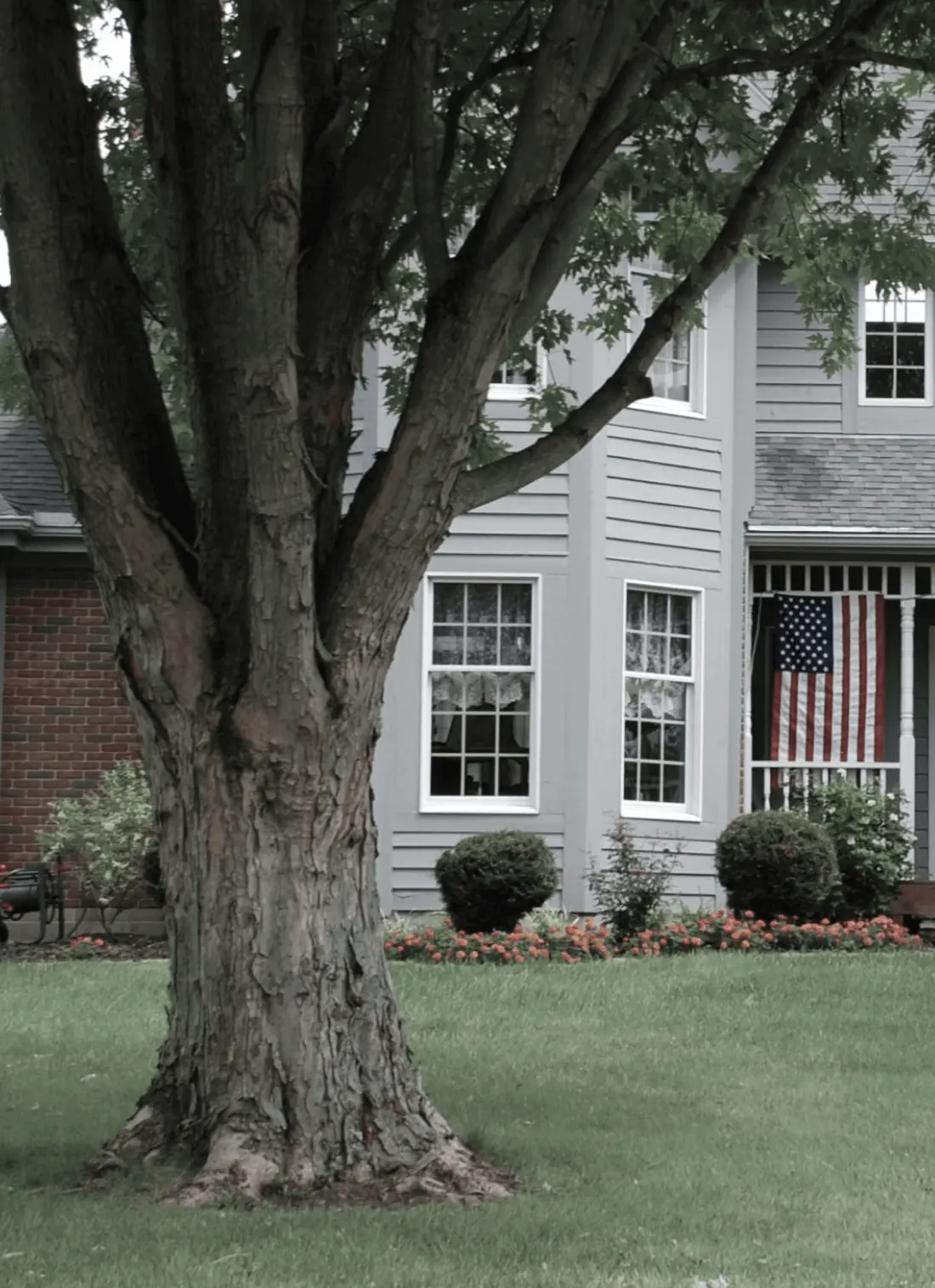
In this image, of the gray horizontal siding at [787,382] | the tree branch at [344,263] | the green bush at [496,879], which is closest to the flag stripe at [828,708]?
the gray horizontal siding at [787,382]

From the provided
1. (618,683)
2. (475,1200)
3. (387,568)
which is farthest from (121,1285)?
(618,683)

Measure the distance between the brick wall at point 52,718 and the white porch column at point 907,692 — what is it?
272 inches

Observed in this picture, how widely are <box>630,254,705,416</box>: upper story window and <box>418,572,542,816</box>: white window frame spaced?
89.3 inches

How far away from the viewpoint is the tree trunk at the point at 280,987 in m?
5.89

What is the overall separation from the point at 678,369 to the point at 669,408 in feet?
1.80

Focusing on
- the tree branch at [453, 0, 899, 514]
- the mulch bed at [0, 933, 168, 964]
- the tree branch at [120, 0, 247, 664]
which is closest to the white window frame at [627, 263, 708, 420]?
the mulch bed at [0, 933, 168, 964]

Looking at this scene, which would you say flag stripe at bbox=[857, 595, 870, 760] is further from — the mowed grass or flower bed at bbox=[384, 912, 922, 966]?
the mowed grass

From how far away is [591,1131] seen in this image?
726 cm

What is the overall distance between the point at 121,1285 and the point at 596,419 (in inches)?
134

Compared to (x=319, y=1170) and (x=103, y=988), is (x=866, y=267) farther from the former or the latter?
(x=103, y=988)

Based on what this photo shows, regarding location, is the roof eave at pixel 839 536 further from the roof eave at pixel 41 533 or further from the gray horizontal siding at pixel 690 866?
the roof eave at pixel 41 533

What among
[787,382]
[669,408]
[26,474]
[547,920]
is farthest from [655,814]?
[26,474]

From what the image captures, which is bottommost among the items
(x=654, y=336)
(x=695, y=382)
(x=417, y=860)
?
(x=417, y=860)

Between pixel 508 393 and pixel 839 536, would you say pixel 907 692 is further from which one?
pixel 508 393
